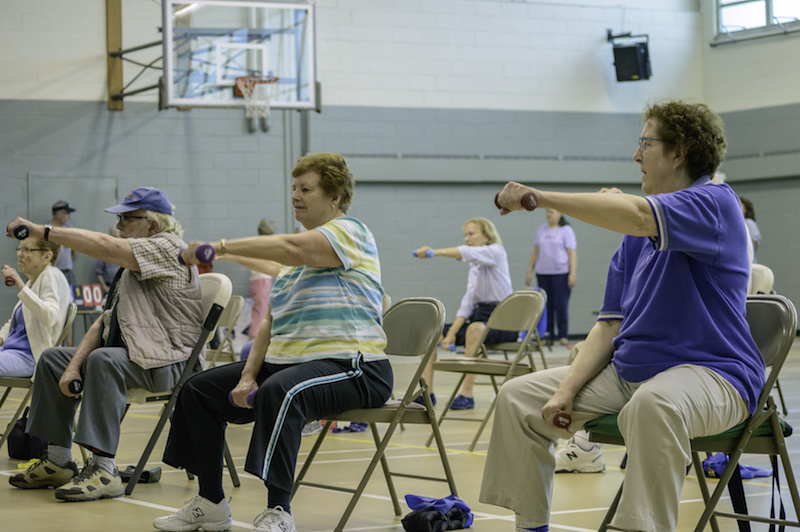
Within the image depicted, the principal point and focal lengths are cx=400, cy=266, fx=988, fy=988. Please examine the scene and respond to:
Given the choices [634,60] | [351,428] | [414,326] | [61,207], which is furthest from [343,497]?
[634,60]

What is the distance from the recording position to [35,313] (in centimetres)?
451

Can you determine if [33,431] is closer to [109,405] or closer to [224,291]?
[109,405]

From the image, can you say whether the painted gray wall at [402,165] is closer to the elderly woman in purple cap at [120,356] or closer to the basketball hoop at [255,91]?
the basketball hoop at [255,91]

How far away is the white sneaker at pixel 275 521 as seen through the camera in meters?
2.88

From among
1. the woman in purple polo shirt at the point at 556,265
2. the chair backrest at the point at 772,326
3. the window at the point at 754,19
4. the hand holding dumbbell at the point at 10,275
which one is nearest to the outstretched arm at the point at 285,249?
the chair backrest at the point at 772,326

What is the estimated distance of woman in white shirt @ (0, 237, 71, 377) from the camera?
4492 millimetres

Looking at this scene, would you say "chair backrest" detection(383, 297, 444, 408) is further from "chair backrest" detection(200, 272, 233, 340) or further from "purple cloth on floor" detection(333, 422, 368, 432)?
"purple cloth on floor" detection(333, 422, 368, 432)

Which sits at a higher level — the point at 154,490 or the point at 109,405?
the point at 109,405

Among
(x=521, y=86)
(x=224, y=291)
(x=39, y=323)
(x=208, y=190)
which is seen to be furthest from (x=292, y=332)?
(x=521, y=86)

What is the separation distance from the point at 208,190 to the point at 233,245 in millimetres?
8368

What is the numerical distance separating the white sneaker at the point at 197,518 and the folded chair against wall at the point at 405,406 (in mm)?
269

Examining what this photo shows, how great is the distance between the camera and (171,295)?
3959 millimetres

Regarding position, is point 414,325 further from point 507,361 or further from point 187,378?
point 507,361

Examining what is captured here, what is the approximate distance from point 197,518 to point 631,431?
61.7 inches
